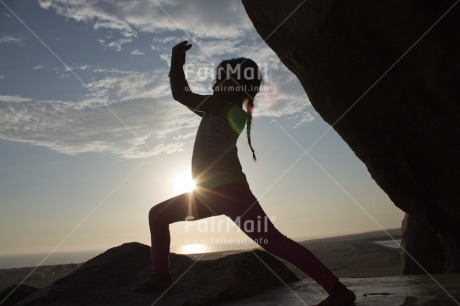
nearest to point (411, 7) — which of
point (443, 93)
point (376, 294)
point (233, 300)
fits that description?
point (443, 93)

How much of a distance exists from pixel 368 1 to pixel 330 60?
0.98m

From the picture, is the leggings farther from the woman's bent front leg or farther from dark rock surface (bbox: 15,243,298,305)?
dark rock surface (bbox: 15,243,298,305)

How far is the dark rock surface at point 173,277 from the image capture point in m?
3.75

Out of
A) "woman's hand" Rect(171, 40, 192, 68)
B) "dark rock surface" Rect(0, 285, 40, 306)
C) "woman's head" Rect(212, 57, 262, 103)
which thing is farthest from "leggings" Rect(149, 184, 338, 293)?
"dark rock surface" Rect(0, 285, 40, 306)

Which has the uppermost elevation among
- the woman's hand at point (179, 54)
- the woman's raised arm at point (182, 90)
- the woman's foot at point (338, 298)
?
the woman's hand at point (179, 54)

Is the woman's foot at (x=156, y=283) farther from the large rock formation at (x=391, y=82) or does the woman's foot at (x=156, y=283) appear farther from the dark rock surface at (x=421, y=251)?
the dark rock surface at (x=421, y=251)

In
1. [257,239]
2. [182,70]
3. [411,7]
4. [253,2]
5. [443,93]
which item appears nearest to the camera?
[257,239]

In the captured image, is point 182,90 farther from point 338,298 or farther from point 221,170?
point 338,298

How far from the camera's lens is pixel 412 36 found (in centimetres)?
438

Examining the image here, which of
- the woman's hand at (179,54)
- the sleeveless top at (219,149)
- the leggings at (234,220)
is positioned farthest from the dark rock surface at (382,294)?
the woman's hand at (179,54)

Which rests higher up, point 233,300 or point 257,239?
point 257,239

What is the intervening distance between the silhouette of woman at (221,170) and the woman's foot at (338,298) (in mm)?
178

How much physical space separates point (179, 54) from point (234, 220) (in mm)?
1607

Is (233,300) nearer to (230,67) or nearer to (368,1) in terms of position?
(230,67)
